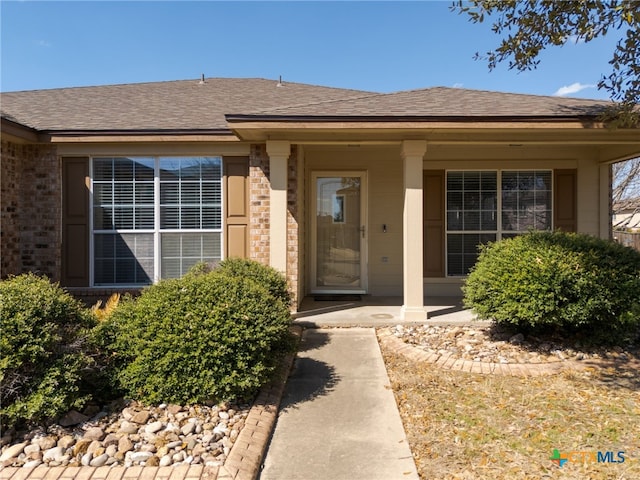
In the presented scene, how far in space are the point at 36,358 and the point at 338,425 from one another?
→ 230 centimetres

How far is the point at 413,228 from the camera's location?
621 cm

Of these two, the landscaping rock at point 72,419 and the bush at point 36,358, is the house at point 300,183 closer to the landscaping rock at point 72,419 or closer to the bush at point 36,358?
the bush at point 36,358

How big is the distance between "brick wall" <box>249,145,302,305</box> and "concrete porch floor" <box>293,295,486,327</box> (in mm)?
607

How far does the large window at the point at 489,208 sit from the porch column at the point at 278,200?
141 inches

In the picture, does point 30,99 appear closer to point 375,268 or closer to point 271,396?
point 375,268

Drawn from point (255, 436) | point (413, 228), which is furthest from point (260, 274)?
point (255, 436)

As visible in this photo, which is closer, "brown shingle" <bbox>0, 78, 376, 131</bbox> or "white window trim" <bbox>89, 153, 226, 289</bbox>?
"white window trim" <bbox>89, 153, 226, 289</bbox>

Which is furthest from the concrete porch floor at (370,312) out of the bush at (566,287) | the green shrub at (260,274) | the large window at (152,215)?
the large window at (152,215)

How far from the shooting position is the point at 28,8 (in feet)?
20.0

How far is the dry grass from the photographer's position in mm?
2693

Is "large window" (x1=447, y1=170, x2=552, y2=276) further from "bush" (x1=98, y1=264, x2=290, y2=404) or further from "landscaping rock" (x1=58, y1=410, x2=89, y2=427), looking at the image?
"landscaping rock" (x1=58, y1=410, x2=89, y2=427)

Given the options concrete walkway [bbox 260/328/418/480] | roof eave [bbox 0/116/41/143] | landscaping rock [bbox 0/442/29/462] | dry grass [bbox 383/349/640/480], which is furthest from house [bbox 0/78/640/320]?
landscaping rock [bbox 0/442/29/462]

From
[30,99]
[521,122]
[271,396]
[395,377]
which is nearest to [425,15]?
[521,122]

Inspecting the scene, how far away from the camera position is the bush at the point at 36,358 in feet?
9.47
